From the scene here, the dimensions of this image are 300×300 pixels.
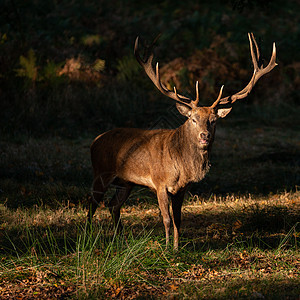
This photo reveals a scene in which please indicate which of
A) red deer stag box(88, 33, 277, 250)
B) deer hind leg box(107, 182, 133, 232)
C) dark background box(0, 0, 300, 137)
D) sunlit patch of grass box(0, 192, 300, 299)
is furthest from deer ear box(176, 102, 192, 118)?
dark background box(0, 0, 300, 137)

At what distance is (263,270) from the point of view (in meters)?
5.49

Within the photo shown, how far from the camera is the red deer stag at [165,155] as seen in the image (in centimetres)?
622

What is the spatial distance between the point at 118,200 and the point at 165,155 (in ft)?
3.89

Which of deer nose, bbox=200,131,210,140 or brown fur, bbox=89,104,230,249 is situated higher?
deer nose, bbox=200,131,210,140

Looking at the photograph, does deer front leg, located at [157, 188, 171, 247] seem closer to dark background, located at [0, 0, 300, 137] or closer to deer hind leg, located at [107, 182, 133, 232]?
deer hind leg, located at [107, 182, 133, 232]

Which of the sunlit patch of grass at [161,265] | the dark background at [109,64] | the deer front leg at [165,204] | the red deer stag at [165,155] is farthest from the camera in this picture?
the dark background at [109,64]

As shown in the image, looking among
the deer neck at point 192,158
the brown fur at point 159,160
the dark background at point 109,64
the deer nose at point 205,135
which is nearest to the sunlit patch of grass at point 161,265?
the brown fur at point 159,160

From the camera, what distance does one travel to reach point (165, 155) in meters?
6.47

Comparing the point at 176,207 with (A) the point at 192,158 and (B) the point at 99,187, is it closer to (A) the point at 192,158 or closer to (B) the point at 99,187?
(A) the point at 192,158

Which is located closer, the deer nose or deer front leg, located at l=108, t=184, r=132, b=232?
the deer nose

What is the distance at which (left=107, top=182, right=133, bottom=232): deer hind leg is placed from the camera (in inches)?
282

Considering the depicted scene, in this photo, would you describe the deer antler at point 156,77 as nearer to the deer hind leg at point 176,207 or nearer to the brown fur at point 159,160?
the brown fur at point 159,160

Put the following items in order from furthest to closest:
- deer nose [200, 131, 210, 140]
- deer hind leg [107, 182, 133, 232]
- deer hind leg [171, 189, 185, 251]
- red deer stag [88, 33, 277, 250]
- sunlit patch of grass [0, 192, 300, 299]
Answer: deer hind leg [107, 182, 133, 232]
deer hind leg [171, 189, 185, 251]
red deer stag [88, 33, 277, 250]
deer nose [200, 131, 210, 140]
sunlit patch of grass [0, 192, 300, 299]

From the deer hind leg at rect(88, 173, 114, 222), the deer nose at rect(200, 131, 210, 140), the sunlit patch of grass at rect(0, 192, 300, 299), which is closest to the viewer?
the sunlit patch of grass at rect(0, 192, 300, 299)
